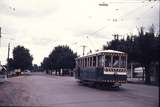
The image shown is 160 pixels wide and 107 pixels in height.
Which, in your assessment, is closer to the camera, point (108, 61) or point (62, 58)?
point (108, 61)

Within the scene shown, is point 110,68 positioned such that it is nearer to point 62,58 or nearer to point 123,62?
point 123,62

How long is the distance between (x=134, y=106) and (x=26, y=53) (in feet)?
414

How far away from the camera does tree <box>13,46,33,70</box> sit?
133 meters

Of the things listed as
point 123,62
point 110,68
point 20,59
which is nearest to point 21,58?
point 20,59

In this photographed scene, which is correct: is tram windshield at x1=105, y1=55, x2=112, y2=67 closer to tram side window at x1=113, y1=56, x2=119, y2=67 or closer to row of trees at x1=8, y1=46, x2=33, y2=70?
tram side window at x1=113, y1=56, x2=119, y2=67

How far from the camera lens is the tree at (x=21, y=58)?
133m

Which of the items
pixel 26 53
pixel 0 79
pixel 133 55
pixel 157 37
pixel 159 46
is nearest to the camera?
pixel 0 79

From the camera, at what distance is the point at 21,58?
136 m

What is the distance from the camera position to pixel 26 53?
140 m

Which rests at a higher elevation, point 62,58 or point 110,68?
point 62,58

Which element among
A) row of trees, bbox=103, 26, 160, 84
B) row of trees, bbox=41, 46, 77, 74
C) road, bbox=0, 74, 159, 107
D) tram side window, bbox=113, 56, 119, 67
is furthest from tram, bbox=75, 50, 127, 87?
row of trees, bbox=41, 46, 77, 74

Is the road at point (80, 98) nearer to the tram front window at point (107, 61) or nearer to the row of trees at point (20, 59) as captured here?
the tram front window at point (107, 61)

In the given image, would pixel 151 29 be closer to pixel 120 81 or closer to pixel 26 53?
pixel 120 81

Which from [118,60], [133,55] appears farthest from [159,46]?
[118,60]
